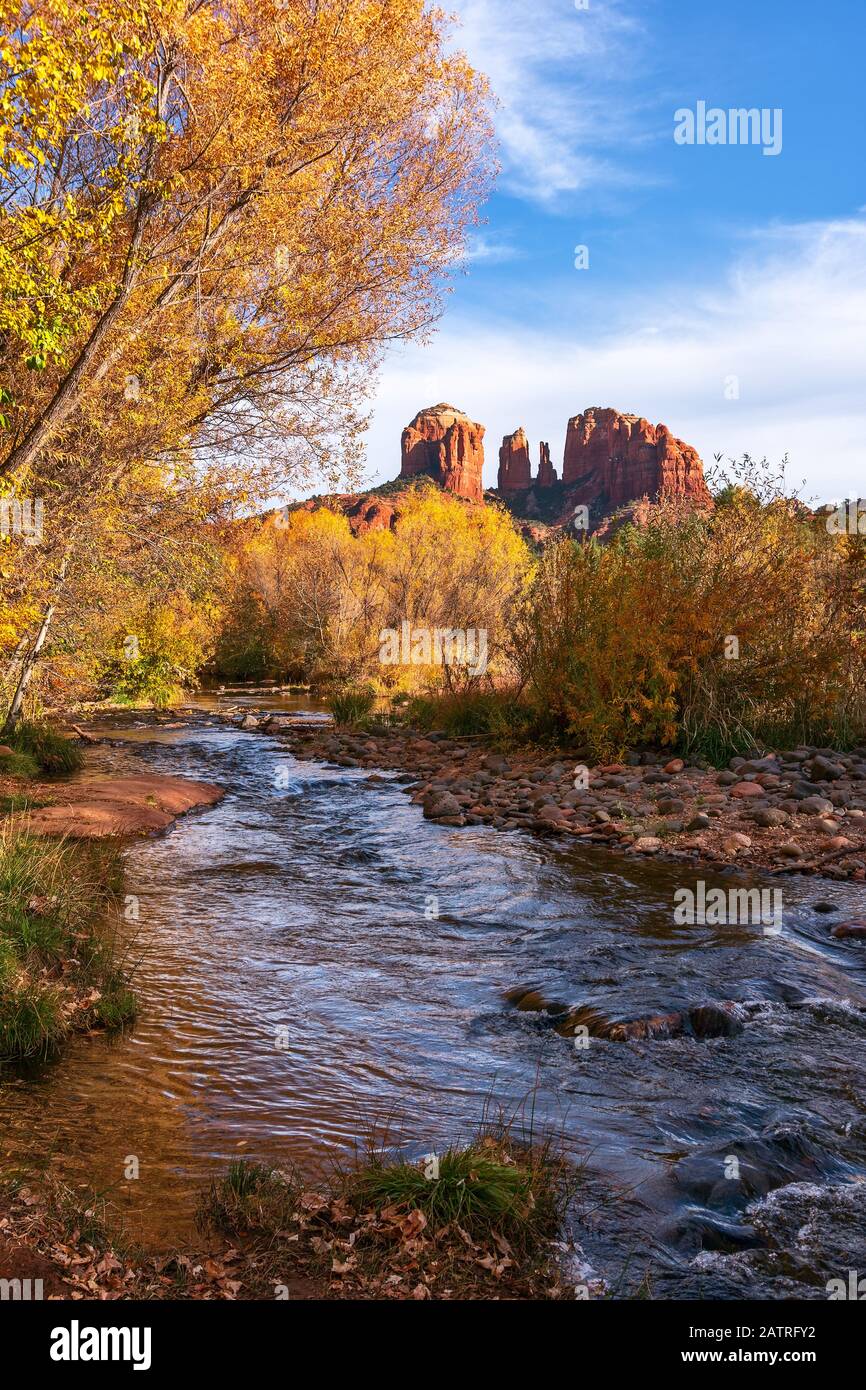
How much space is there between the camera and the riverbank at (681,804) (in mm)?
9305

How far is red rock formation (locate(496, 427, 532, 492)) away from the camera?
5012 inches

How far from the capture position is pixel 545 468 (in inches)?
5007

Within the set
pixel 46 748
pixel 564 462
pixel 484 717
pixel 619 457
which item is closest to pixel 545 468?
pixel 564 462

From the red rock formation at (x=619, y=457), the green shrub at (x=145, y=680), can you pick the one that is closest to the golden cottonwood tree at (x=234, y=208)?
the green shrub at (x=145, y=680)

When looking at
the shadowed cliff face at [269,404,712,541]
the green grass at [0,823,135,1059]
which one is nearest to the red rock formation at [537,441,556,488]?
the shadowed cliff face at [269,404,712,541]

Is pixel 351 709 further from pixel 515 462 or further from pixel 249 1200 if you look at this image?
pixel 515 462

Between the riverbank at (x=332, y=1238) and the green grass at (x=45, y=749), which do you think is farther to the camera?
the green grass at (x=45, y=749)

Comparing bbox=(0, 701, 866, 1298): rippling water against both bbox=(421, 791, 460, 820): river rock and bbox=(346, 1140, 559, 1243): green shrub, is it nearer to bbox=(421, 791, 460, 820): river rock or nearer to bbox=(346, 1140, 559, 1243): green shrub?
bbox=(346, 1140, 559, 1243): green shrub

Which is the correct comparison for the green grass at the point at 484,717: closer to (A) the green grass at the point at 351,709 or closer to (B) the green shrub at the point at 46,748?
(A) the green grass at the point at 351,709

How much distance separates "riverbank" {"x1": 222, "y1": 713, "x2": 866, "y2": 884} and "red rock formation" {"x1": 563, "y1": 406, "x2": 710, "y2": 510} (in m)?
101

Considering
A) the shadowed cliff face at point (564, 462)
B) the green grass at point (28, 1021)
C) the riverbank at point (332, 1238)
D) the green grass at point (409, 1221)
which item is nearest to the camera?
the riverbank at point (332, 1238)

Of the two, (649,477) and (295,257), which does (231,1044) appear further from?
(649,477)

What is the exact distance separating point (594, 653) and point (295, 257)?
670 centimetres

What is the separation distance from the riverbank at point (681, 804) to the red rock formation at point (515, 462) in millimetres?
116161
